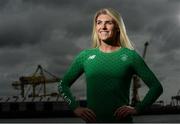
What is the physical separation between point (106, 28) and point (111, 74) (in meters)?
0.40

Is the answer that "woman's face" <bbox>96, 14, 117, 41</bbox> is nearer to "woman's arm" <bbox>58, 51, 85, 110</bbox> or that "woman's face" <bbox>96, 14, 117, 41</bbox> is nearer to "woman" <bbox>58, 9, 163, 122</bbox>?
"woman" <bbox>58, 9, 163, 122</bbox>

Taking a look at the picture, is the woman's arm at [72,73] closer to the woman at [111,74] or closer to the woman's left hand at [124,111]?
the woman at [111,74]

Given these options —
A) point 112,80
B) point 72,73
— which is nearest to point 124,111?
point 112,80

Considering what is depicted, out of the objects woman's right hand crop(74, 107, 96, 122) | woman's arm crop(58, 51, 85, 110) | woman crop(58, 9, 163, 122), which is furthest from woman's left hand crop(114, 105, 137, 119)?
woman's arm crop(58, 51, 85, 110)

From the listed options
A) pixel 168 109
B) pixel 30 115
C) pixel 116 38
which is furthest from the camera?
pixel 168 109

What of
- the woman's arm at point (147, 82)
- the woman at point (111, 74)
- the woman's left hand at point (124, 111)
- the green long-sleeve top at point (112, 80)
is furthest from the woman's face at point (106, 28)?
the woman's left hand at point (124, 111)

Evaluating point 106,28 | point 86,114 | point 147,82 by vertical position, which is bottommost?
point 86,114

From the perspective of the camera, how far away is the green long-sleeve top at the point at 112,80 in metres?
3.80

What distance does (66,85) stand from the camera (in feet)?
13.4

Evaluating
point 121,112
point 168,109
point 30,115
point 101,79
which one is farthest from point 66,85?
point 168,109

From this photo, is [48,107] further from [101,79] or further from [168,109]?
[101,79]

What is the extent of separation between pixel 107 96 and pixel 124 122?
262mm

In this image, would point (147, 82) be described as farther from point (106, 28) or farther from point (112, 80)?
point (106, 28)

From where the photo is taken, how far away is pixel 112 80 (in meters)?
3.84
